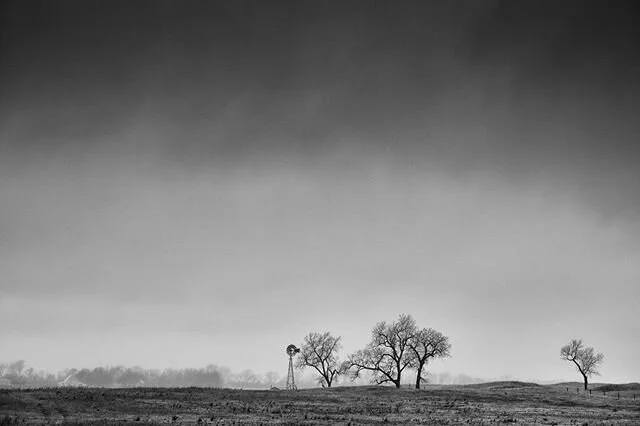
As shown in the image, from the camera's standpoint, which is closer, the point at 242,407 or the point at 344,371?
the point at 242,407

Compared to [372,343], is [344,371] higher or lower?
lower

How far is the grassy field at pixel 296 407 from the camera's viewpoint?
40.8m

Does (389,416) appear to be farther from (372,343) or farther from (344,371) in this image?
(344,371)

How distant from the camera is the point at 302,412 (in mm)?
48562

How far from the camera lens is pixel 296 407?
5259cm

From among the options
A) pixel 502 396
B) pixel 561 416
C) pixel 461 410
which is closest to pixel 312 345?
pixel 502 396

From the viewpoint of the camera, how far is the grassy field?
134 feet

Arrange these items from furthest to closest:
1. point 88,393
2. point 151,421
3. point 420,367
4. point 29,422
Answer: point 420,367 < point 88,393 < point 151,421 < point 29,422

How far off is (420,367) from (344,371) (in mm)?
16447

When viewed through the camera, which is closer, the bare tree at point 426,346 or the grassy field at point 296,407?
the grassy field at point 296,407

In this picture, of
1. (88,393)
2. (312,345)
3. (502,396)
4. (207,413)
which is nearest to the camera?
(207,413)

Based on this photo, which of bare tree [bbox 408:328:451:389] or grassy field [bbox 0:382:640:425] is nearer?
grassy field [bbox 0:382:640:425]

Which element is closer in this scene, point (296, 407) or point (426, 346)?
point (296, 407)

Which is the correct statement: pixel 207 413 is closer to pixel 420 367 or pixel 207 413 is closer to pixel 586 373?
pixel 420 367
